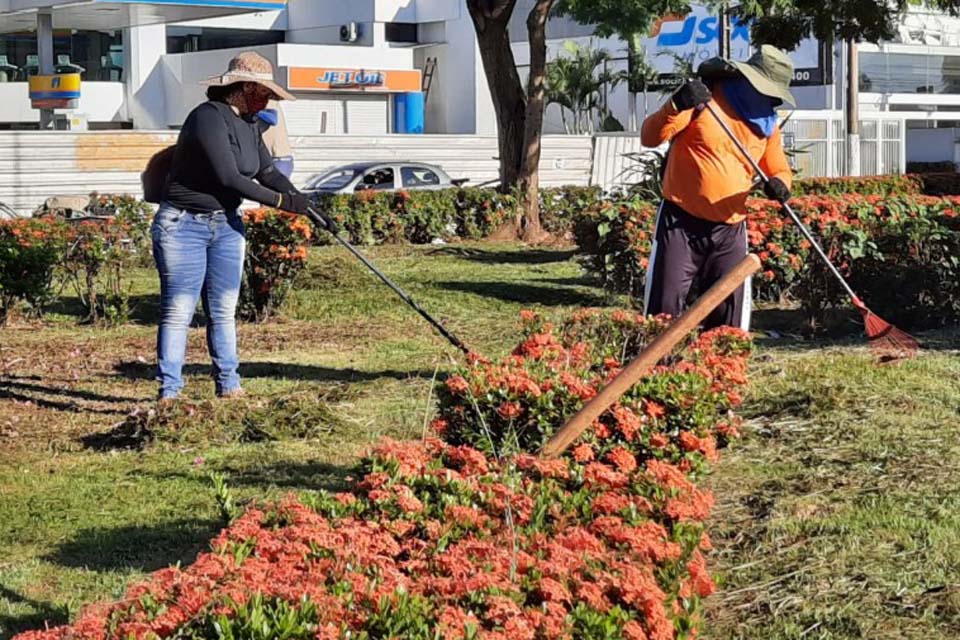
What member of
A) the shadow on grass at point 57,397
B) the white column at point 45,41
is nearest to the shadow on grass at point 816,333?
the shadow on grass at point 57,397

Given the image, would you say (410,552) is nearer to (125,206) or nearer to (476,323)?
(476,323)

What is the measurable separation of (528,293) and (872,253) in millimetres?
3489

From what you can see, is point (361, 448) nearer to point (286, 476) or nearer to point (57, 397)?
point (286, 476)

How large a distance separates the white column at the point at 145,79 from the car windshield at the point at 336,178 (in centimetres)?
2319

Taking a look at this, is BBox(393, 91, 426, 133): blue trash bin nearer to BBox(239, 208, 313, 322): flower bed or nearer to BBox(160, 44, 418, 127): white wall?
BBox(160, 44, 418, 127): white wall

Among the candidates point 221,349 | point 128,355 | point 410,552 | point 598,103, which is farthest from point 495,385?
point 598,103

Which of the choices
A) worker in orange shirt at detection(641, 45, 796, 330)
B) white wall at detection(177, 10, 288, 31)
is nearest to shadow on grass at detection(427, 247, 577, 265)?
worker in orange shirt at detection(641, 45, 796, 330)

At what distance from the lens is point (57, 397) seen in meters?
8.67

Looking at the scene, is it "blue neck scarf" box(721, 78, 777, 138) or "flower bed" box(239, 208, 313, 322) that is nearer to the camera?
"blue neck scarf" box(721, 78, 777, 138)

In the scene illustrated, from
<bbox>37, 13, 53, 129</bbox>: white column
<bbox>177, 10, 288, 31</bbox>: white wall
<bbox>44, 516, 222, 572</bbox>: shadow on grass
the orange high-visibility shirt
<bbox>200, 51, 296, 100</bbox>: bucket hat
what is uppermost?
<bbox>177, 10, 288, 31</bbox>: white wall

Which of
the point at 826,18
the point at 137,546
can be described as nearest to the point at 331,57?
the point at 826,18

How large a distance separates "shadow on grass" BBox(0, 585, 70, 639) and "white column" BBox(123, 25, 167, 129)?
42.5 meters

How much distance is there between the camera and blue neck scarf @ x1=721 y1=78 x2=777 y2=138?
691 cm

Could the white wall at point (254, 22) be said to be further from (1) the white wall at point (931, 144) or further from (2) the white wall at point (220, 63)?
(1) the white wall at point (931, 144)
